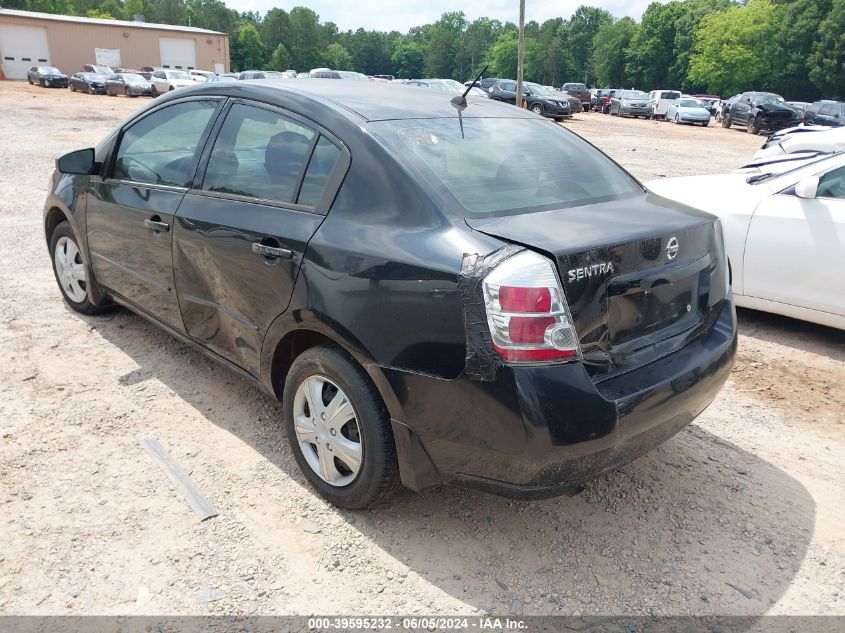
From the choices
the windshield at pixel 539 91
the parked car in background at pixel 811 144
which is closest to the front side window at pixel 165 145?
the parked car in background at pixel 811 144

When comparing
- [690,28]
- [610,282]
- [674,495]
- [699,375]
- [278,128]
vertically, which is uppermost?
[690,28]

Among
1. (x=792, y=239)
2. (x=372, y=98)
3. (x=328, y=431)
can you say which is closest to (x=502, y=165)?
(x=372, y=98)

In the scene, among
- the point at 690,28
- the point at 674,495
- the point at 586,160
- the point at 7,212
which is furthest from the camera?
the point at 690,28

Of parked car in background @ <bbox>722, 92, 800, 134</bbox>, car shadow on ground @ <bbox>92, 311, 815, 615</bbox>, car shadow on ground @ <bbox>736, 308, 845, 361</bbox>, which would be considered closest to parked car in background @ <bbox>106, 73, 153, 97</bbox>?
parked car in background @ <bbox>722, 92, 800, 134</bbox>

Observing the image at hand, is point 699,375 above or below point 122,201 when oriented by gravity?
below

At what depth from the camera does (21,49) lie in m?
52.6

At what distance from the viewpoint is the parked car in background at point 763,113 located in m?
28.3

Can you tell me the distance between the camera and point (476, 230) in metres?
2.46

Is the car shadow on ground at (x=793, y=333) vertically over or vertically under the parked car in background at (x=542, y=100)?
under

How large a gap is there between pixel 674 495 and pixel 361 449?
1.45 metres

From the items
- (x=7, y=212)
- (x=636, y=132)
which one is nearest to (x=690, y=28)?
(x=636, y=132)

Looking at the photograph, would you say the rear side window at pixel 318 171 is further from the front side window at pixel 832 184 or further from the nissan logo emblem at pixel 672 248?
the front side window at pixel 832 184

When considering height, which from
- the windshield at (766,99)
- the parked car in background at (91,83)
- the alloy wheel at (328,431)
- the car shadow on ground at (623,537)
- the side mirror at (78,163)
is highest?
the parked car in background at (91,83)

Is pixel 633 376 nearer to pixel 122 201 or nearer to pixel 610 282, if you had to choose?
pixel 610 282
